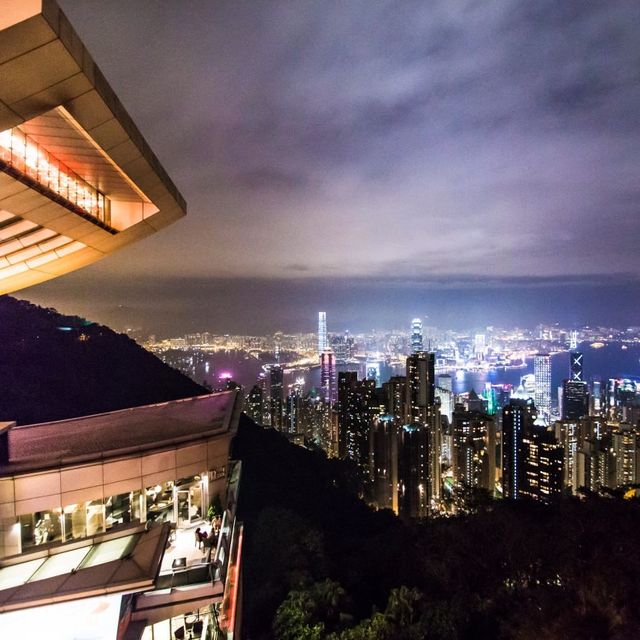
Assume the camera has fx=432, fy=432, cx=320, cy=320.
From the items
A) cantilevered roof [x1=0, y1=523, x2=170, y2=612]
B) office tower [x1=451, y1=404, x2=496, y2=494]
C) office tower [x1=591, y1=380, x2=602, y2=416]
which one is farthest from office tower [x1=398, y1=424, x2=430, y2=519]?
office tower [x1=591, y1=380, x2=602, y2=416]

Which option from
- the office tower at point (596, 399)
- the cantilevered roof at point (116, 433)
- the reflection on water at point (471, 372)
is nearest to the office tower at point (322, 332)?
the reflection on water at point (471, 372)

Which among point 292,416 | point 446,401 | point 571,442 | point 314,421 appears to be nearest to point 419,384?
point 314,421

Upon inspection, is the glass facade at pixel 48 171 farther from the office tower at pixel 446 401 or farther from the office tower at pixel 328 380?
the office tower at pixel 328 380

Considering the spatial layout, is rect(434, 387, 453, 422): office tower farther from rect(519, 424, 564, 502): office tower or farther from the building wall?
the building wall

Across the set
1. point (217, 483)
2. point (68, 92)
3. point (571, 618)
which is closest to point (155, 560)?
point (217, 483)

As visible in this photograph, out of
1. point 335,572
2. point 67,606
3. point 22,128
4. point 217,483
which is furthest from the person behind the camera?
point 335,572

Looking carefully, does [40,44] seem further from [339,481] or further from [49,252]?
[339,481]
